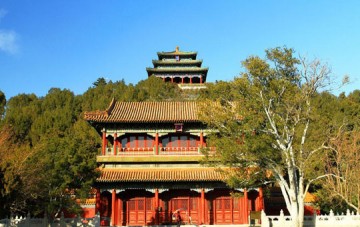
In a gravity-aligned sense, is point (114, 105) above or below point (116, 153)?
above

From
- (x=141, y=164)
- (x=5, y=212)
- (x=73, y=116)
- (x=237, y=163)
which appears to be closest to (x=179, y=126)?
(x=141, y=164)

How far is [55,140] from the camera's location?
23594mm

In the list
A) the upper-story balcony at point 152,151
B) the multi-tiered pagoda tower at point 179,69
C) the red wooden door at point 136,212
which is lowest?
the red wooden door at point 136,212

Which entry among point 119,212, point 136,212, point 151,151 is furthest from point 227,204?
point 119,212

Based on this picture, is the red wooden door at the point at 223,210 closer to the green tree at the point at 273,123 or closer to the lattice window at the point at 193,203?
the lattice window at the point at 193,203

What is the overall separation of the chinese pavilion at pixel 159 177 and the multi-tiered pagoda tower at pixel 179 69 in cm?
4479

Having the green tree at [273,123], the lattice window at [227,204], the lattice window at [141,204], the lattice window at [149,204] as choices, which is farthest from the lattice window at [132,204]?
the green tree at [273,123]

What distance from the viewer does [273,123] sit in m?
19.5

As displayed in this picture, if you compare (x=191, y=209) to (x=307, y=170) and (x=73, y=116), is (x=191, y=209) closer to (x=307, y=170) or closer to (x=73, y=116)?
(x=307, y=170)

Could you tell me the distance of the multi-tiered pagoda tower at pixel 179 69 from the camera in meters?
73.6

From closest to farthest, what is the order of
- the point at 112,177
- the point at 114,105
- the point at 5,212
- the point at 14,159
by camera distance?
the point at 5,212, the point at 14,159, the point at 112,177, the point at 114,105

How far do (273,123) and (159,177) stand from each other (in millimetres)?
9358

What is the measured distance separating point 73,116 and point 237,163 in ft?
125

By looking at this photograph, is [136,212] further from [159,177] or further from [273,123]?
[273,123]
